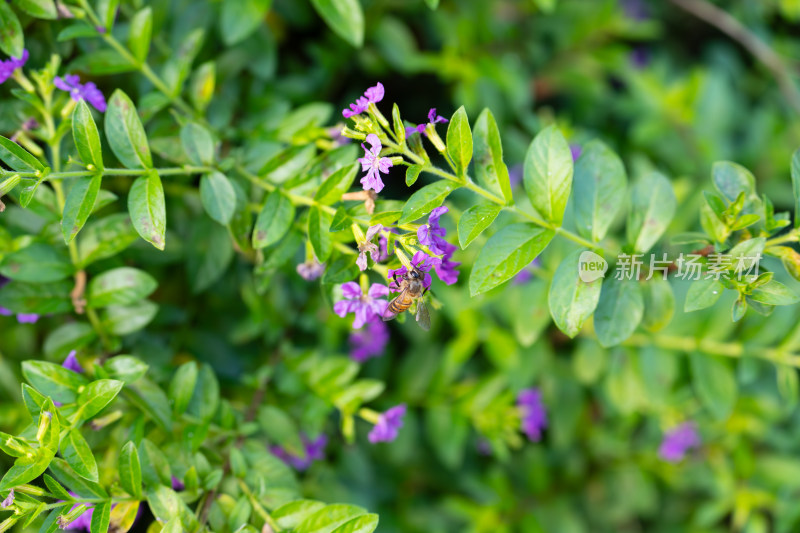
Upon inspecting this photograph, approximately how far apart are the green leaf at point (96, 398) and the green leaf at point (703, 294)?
1.27 m

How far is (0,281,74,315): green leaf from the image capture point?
1615 mm

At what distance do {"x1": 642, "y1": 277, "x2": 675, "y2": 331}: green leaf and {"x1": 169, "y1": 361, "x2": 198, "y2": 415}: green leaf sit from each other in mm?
1212

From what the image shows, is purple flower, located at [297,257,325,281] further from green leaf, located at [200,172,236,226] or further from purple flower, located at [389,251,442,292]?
purple flower, located at [389,251,442,292]

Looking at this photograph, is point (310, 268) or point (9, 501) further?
point (310, 268)

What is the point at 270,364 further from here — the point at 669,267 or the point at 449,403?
the point at 669,267

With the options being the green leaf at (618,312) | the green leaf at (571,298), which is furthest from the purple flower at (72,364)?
the green leaf at (618,312)

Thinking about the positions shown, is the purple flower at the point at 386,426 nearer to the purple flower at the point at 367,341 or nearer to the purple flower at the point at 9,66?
the purple flower at the point at 367,341

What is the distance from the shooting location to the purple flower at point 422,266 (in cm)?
127

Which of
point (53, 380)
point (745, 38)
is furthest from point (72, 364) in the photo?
point (745, 38)

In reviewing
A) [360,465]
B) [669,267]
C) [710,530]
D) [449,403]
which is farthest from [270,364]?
[710,530]

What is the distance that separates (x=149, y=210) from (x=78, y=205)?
5.6 inches

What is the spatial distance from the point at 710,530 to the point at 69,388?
9.26 ft

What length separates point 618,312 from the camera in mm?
1508

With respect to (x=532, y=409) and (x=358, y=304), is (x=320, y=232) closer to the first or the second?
(x=358, y=304)
